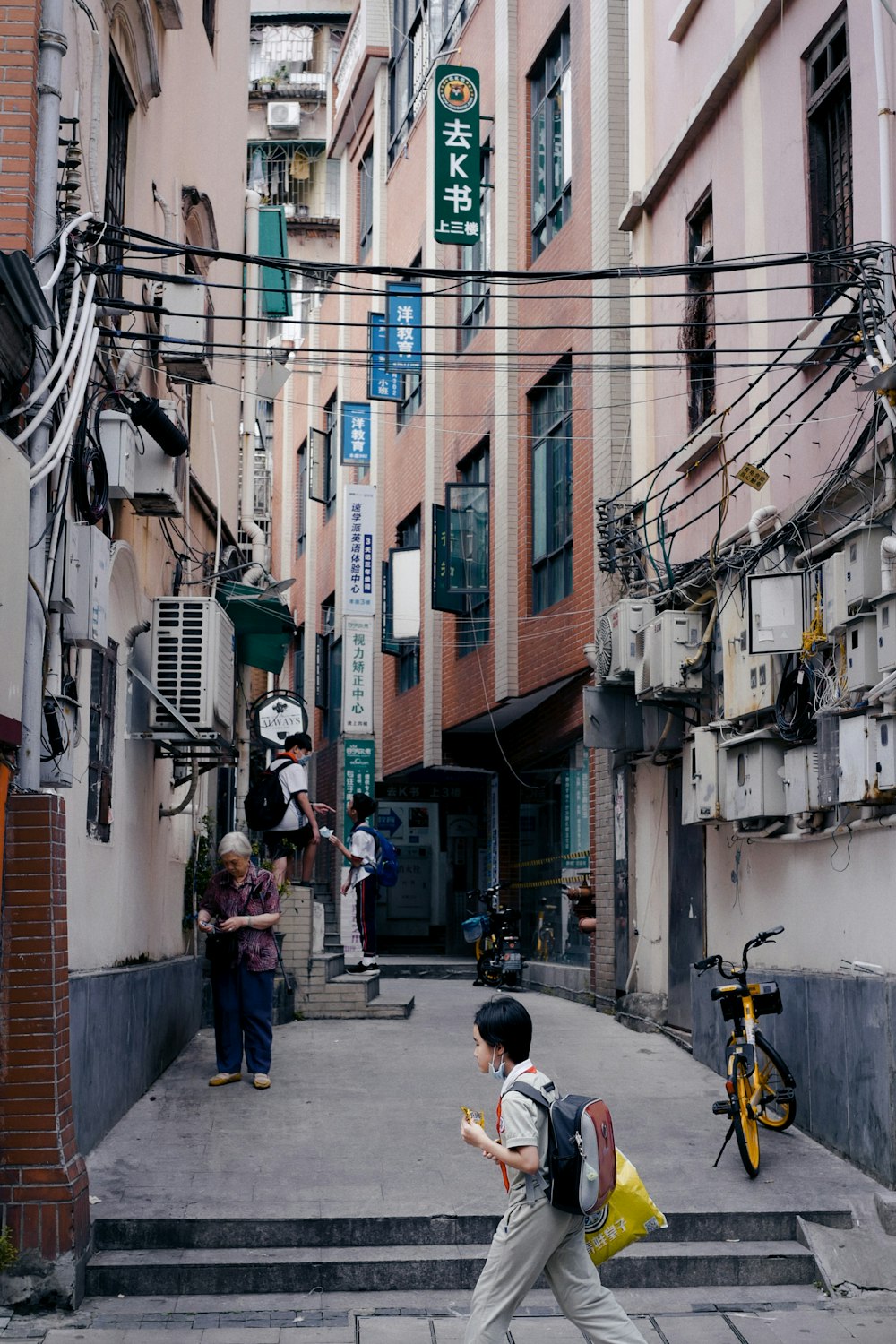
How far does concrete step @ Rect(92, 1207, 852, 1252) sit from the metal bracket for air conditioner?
14.2 feet

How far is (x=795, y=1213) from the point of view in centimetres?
805

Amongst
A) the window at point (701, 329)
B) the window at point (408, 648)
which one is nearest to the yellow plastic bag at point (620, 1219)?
the window at point (701, 329)

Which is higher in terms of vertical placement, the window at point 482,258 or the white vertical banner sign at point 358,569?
the window at point 482,258

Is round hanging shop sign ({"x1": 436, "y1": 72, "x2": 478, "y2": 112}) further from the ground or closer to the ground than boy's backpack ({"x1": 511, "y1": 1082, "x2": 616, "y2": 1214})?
further from the ground

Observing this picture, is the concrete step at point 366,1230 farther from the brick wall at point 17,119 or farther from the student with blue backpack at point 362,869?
the student with blue backpack at point 362,869

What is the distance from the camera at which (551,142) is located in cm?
1945

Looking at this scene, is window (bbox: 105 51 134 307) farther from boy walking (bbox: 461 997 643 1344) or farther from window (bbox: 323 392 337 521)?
window (bbox: 323 392 337 521)

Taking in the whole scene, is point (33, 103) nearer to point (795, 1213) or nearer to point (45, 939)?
point (45, 939)

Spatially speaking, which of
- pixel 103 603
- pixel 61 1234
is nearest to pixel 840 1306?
pixel 61 1234

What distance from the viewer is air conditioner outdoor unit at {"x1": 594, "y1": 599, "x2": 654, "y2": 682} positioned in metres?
13.6

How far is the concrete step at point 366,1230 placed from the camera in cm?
761

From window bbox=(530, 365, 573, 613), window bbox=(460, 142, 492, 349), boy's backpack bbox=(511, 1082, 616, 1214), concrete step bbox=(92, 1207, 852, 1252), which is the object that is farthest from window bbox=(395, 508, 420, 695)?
boy's backpack bbox=(511, 1082, 616, 1214)

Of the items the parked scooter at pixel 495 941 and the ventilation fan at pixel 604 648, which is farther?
the parked scooter at pixel 495 941

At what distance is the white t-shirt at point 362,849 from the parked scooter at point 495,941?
11.9 feet
